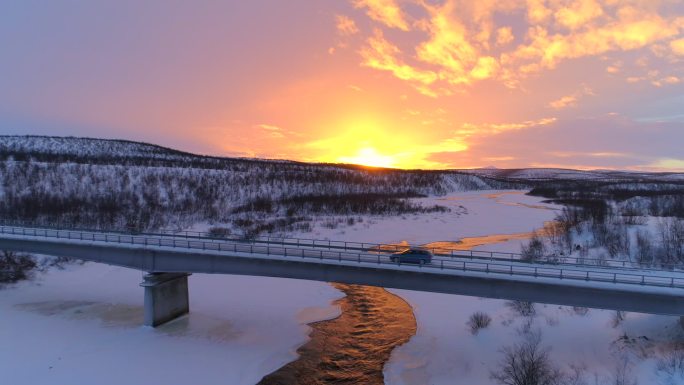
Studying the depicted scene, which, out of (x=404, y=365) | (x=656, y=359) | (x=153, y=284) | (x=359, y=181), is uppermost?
(x=359, y=181)

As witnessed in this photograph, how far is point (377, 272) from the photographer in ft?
83.9

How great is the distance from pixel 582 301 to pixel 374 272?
1116 cm

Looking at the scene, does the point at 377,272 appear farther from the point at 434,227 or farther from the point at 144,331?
the point at 434,227

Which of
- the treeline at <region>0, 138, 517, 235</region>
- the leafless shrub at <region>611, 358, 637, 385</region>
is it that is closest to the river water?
the leafless shrub at <region>611, 358, 637, 385</region>

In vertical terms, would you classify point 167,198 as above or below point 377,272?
above

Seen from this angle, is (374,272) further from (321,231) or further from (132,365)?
(321,231)

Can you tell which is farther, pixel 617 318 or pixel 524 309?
pixel 524 309

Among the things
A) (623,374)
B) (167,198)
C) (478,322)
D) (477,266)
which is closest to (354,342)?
(478,322)

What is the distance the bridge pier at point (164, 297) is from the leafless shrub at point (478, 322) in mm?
21010

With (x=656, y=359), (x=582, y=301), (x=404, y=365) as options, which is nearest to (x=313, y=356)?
(x=404, y=365)

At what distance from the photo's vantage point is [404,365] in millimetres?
23703

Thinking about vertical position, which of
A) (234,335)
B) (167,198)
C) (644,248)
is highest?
(167,198)

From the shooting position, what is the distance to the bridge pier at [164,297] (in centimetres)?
2911

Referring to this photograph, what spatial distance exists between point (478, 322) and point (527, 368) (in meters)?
6.90
